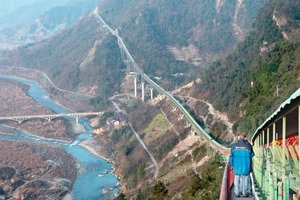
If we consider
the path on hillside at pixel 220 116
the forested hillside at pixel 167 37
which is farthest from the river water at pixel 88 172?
the forested hillside at pixel 167 37

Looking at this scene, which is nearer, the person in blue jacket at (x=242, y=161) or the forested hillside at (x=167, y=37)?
the person in blue jacket at (x=242, y=161)

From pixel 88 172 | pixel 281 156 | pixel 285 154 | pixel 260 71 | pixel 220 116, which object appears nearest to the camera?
pixel 285 154

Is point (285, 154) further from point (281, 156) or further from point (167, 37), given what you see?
point (167, 37)

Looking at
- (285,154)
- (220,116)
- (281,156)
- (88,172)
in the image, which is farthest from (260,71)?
(285,154)

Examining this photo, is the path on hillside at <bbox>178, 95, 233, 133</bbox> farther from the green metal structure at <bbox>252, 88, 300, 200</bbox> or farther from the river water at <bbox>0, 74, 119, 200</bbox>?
the green metal structure at <bbox>252, 88, 300, 200</bbox>

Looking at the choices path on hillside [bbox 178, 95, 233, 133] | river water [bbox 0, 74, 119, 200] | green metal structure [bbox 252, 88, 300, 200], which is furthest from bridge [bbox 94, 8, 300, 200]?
river water [bbox 0, 74, 119, 200]

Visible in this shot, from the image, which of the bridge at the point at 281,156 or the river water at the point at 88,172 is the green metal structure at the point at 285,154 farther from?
the river water at the point at 88,172
